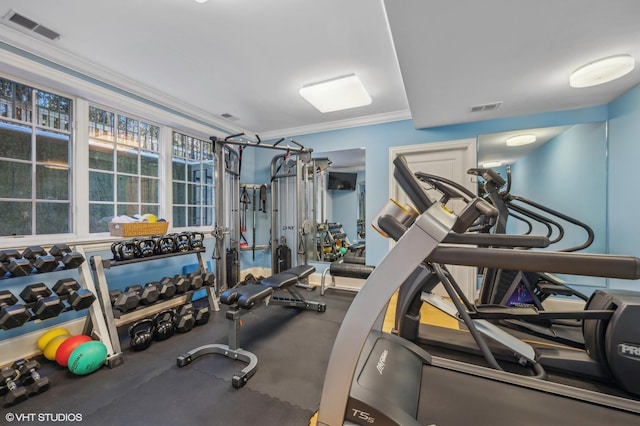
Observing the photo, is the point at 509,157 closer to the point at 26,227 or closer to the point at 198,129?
the point at 198,129

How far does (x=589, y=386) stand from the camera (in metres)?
1.63

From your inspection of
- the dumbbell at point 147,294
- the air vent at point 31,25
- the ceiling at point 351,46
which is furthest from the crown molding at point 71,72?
the dumbbell at point 147,294

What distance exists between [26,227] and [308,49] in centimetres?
296

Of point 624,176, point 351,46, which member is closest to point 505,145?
point 624,176

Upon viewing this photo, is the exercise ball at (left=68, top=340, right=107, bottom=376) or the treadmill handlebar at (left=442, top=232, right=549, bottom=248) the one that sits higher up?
the treadmill handlebar at (left=442, top=232, right=549, bottom=248)

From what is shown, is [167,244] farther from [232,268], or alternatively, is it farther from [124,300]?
[232,268]

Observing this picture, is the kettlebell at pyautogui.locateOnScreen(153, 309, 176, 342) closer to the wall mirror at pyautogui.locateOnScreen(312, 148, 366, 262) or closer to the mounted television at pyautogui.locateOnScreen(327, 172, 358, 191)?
the wall mirror at pyautogui.locateOnScreen(312, 148, 366, 262)

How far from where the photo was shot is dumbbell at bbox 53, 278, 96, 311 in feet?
6.34

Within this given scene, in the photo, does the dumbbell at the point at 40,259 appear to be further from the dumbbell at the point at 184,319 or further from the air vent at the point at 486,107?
the air vent at the point at 486,107

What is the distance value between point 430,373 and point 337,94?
9.19 feet

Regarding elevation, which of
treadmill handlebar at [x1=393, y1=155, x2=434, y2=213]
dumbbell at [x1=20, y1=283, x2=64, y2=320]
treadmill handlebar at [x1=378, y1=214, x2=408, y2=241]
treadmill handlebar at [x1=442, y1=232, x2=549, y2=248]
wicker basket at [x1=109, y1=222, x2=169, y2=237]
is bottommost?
dumbbell at [x1=20, y1=283, x2=64, y2=320]

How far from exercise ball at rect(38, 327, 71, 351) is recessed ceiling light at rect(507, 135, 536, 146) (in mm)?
5037

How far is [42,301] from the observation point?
71.1 inches

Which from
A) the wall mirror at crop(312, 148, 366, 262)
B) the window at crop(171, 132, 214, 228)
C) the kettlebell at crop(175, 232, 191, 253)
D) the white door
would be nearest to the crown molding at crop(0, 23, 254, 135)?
the window at crop(171, 132, 214, 228)
